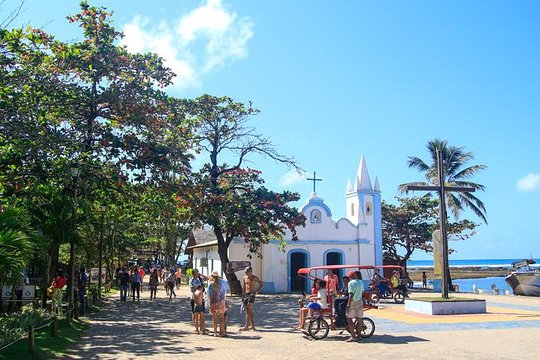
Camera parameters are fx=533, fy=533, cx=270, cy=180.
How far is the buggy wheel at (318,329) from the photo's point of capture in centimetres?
1211

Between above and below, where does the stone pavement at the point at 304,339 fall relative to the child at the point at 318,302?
below

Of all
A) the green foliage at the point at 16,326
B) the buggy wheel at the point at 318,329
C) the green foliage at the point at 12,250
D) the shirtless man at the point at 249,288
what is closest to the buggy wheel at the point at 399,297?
the shirtless man at the point at 249,288

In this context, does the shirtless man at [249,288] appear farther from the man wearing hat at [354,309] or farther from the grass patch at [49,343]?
the grass patch at [49,343]

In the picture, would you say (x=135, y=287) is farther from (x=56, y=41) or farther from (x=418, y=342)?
(x=418, y=342)

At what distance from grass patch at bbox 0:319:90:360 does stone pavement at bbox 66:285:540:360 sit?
25cm

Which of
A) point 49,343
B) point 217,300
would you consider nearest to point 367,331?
point 217,300

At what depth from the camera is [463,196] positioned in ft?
118

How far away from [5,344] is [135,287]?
51.1ft

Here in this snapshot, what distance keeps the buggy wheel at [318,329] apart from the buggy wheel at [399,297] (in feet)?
38.4

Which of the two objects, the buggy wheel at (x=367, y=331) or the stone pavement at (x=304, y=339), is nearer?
the stone pavement at (x=304, y=339)

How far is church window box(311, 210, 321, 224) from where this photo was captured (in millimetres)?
32344

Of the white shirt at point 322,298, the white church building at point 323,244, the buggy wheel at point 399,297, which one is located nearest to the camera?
the white shirt at point 322,298

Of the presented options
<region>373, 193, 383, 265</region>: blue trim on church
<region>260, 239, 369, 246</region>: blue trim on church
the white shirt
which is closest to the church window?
<region>260, 239, 369, 246</region>: blue trim on church

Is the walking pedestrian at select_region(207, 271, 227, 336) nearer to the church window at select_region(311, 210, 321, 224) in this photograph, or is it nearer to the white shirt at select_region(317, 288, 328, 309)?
the white shirt at select_region(317, 288, 328, 309)
